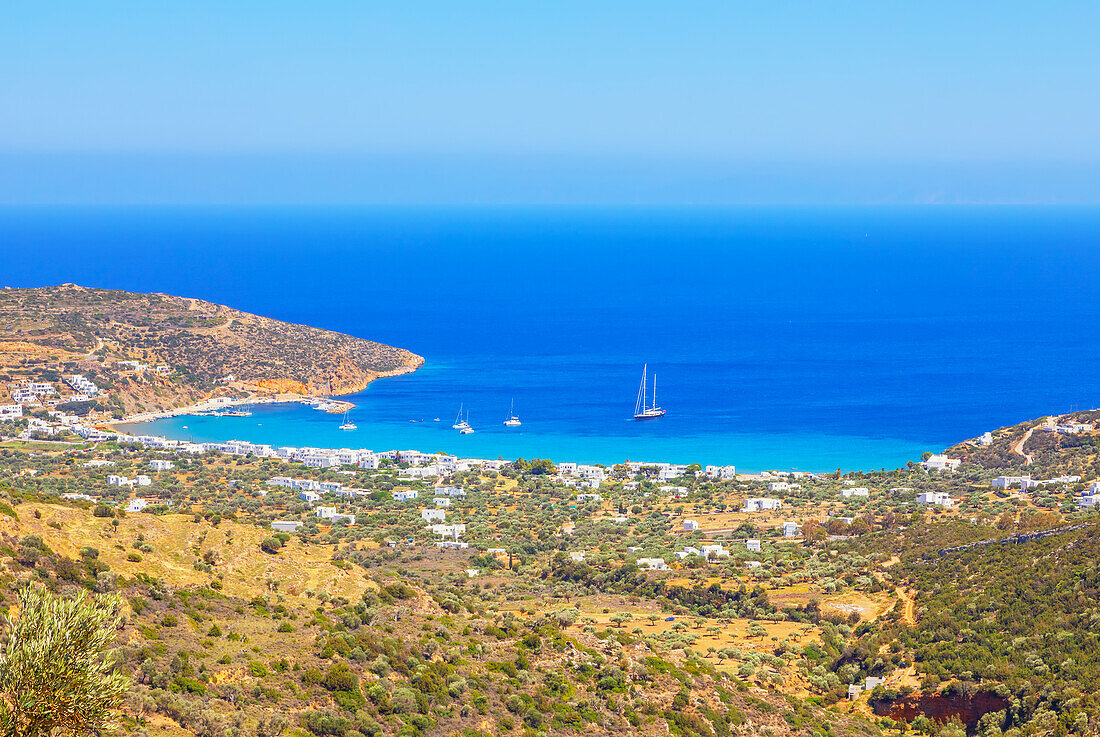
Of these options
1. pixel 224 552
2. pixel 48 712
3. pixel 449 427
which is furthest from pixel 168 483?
pixel 48 712

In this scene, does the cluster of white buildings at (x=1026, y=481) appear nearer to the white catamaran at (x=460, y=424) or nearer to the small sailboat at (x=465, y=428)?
the small sailboat at (x=465, y=428)

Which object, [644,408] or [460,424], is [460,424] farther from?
[644,408]

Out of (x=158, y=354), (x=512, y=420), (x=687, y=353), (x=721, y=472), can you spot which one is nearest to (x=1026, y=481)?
(x=721, y=472)

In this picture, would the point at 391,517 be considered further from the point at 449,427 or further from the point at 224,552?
the point at 449,427

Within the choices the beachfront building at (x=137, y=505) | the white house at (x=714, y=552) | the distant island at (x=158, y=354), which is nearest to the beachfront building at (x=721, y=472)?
the white house at (x=714, y=552)

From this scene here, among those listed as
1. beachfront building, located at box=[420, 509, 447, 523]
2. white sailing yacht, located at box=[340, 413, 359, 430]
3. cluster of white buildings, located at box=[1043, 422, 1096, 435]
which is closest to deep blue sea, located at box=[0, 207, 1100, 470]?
white sailing yacht, located at box=[340, 413, 359, 430]
